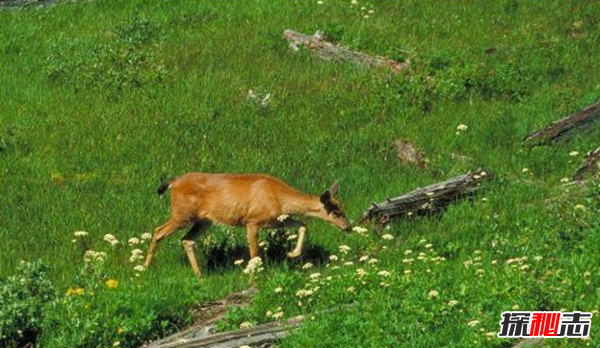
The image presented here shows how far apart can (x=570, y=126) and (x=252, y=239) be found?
683 centimetres

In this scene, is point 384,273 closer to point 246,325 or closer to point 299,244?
point 246,325

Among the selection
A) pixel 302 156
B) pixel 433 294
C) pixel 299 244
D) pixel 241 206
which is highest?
pixel 433 294

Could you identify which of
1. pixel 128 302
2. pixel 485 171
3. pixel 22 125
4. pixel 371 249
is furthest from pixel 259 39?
pixel 128 302

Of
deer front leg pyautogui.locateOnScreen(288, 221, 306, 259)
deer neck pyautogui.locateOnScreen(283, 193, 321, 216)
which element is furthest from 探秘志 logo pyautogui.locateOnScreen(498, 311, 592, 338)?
deer neck pyautogui.locateOnScreen(283, 193, 321, 216)

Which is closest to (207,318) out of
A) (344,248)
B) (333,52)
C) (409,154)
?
(344,248)

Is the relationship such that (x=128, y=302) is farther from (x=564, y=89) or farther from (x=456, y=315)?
(x=564, y=89)

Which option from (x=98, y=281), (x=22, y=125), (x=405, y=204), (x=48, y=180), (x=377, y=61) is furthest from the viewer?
(x=377, y=61)

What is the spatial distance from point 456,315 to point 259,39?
51.5ft

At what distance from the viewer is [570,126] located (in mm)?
21078

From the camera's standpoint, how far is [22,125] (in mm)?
23422

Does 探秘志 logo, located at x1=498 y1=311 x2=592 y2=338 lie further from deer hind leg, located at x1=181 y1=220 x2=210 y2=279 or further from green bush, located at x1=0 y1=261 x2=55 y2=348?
green bush, located at x1=0 y1=261 x2=55 y2=348

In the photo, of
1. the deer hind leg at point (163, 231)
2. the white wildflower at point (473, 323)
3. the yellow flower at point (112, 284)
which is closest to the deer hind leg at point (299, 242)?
the deer hind leg at point (163, 231)

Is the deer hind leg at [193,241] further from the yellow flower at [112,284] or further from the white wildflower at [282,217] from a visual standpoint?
the yellow flower at [112,284]

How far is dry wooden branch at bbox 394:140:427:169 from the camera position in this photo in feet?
69.4
